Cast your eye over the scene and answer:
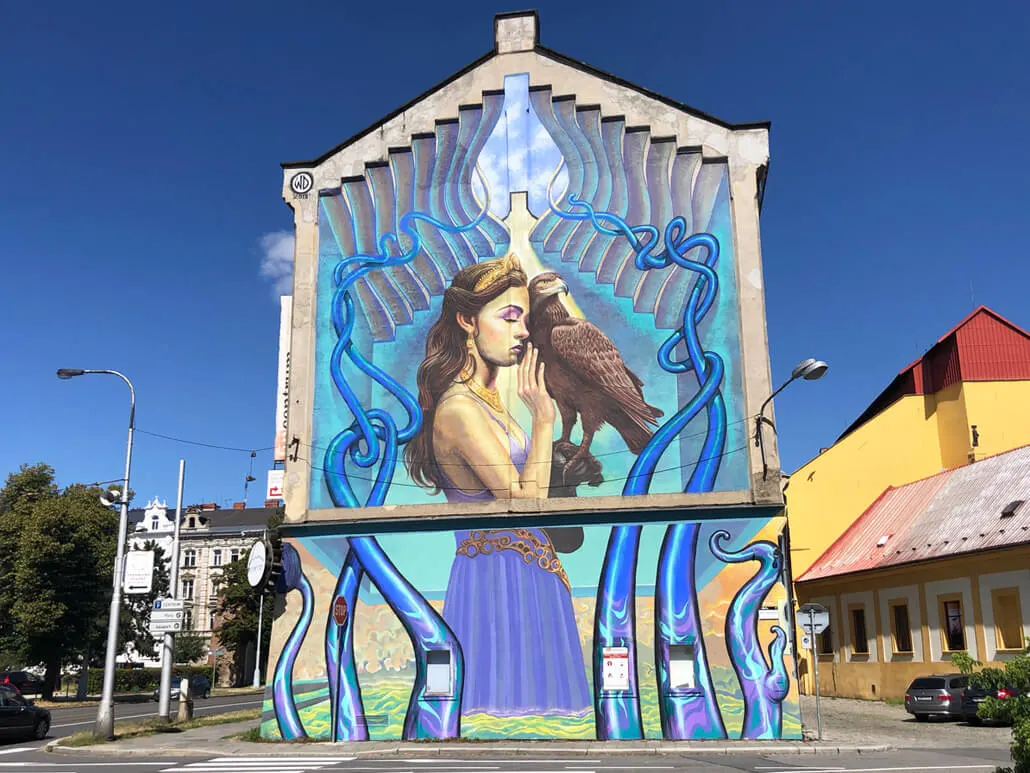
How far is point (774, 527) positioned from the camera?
2050 cm

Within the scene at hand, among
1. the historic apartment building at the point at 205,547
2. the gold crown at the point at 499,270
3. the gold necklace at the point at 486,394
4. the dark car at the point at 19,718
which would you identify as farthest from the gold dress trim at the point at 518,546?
the historic apartment building at the point at 205,547

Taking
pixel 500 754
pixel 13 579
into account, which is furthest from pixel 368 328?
pixel 13 579

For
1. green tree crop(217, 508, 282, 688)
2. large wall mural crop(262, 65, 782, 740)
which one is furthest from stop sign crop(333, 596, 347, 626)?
green tree crop(217, 508, 282, 688)

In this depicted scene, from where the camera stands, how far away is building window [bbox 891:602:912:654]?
32.4 metres

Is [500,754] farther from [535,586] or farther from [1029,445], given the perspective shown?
[1029,445]

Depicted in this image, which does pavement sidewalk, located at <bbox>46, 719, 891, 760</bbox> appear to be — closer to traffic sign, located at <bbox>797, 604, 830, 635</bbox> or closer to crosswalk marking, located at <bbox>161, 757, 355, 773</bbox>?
crosswalk marking, located at <bbox>161, 757, 355, 773</bbox>

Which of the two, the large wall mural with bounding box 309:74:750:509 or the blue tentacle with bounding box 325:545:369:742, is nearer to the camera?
the blue tentacle with bounding box 325:545:369:742

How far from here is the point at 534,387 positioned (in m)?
22.4

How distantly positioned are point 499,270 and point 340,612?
9467mm

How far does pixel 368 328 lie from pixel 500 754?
1108 centimetres

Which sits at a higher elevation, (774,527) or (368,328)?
(368,328)

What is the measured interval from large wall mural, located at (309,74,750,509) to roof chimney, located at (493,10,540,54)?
1.12 meters

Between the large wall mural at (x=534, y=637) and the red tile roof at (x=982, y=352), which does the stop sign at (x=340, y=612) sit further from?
the red tile roof at (x=982, y=352)

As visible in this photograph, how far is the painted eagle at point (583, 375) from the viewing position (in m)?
21.8
